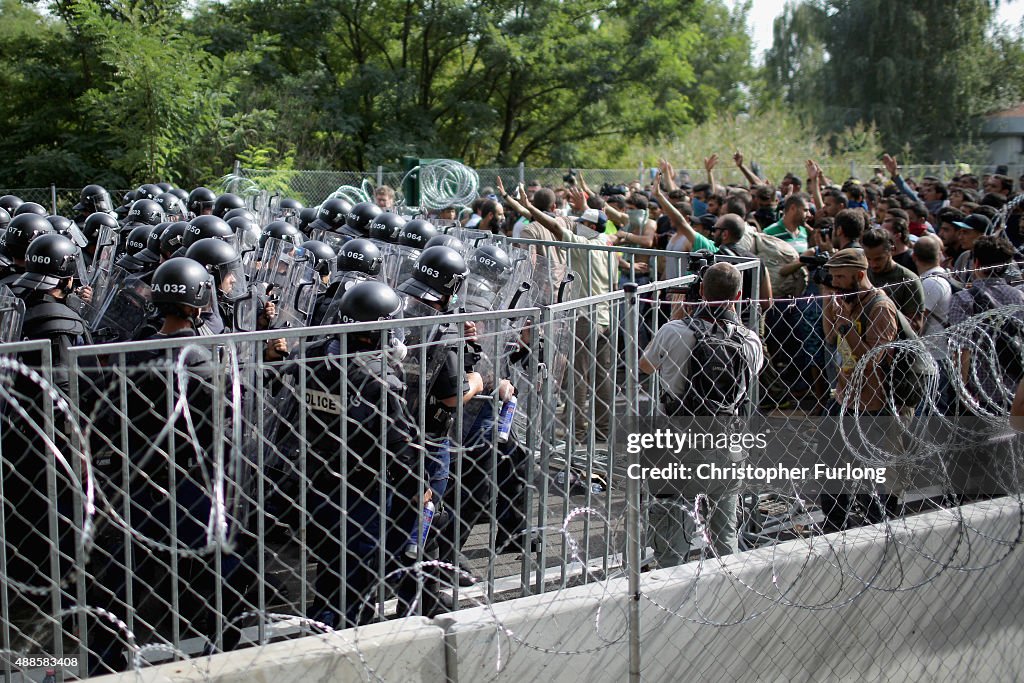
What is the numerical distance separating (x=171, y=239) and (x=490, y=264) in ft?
7.25

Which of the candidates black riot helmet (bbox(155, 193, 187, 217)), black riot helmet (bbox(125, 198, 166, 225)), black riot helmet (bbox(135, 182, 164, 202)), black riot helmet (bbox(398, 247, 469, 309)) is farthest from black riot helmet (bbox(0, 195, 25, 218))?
black riot helmet (bbox(398, 247, 469, 309))

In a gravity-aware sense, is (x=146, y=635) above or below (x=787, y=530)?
below

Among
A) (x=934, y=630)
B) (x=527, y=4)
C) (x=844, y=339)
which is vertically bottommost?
(x=934, y=630)

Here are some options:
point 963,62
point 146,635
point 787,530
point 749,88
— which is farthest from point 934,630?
point 749,88

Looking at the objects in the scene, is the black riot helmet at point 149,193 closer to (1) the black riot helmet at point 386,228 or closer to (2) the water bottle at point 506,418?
(1) the black riot helmet at point 386,228

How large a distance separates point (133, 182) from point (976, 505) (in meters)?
21.5

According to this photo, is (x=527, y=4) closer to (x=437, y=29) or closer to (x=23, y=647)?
(x=437, y=29)

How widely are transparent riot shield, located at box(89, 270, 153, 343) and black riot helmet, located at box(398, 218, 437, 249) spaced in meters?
2.07

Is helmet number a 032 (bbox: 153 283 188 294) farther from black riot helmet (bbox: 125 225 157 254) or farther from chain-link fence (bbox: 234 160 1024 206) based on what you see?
chain-link fence (bbox: 234 160 1024 206)

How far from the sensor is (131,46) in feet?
68.3

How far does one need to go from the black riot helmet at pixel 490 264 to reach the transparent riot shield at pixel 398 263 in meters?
0.69

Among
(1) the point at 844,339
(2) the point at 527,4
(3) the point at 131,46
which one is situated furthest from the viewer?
(2) the point at 527,4

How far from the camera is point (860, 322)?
5.38 meters

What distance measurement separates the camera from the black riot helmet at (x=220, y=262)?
572 centimetres
